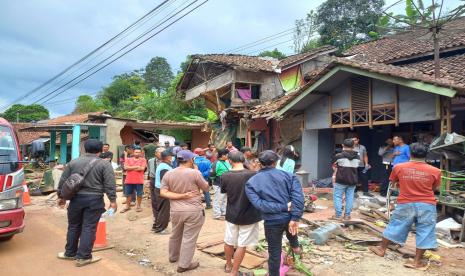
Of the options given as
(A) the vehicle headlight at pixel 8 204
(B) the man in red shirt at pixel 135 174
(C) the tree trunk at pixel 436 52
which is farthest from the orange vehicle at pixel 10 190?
(C) the tree trunk at pixel 436 52

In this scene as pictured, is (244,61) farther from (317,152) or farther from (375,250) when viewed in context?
(375,250)

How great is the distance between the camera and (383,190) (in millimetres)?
10484

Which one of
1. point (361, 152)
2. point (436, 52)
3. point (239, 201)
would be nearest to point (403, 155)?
point (361, 152)

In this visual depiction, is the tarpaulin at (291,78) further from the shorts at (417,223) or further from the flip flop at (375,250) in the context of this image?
the shorts at (417,223)

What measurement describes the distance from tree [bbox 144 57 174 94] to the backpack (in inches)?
1797

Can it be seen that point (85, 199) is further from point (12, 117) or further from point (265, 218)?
point (12, 117)

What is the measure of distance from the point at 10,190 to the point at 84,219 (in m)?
1.54

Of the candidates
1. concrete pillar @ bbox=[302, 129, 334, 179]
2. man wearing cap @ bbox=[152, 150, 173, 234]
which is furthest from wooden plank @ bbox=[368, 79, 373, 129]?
man wearing cap @ bbox=[152, 150, 173, 234]

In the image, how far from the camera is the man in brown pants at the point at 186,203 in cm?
509

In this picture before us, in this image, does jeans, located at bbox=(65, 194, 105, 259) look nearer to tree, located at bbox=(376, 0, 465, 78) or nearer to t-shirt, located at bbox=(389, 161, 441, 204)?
t-shirt, located at bbox=(389, 161, 441, 204)

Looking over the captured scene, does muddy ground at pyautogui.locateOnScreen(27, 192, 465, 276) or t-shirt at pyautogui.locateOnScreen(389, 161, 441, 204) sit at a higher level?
t-shirt at pyautogui.locateOnScreen(389, 161, 441, 204)

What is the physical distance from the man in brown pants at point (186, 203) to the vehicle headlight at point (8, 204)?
2.71 metres

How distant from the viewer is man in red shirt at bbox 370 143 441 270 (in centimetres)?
528

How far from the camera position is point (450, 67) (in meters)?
10.6
